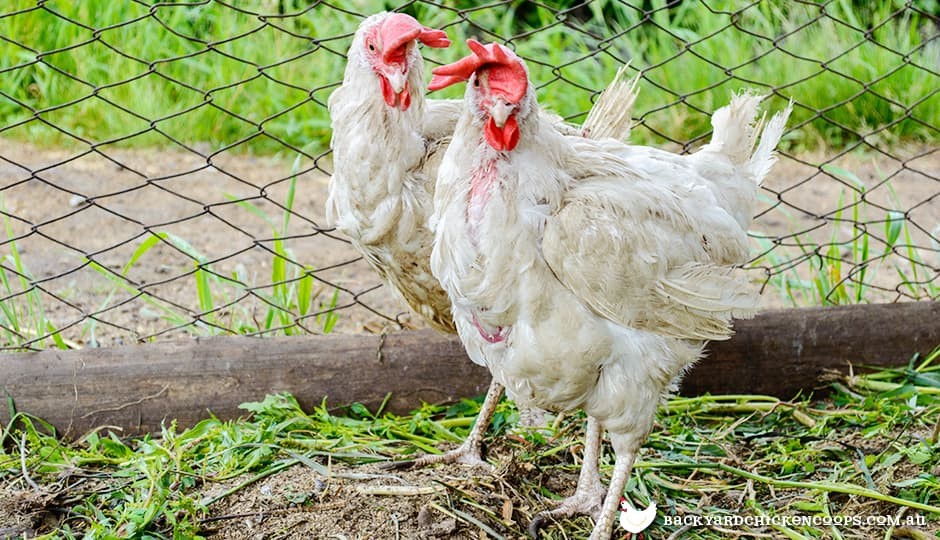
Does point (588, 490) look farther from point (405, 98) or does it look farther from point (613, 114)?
point (405, 98)

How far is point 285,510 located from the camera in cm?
280

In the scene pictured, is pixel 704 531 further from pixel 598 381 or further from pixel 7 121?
pixel 7 121

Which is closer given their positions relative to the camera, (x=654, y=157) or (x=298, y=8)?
(x=654, y=157)

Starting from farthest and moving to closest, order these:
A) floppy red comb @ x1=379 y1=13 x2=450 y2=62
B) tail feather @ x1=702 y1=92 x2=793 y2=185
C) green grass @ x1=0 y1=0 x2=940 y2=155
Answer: green grass @ x1=0 y1=0 x2=940 y2=155, tail feather @ x1=702 y1=92 x2=793 y2=185, floppy red comb @ x1=379 y1=13 x2=450 y2=62

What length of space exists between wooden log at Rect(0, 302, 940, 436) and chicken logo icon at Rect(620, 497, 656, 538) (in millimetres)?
817

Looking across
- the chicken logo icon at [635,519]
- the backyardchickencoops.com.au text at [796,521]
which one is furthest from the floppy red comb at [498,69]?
the backyardchickencoops.com.au text at [796,521]

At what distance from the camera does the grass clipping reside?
277 centimetres

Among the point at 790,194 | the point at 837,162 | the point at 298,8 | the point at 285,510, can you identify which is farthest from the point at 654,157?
the point at 298,8

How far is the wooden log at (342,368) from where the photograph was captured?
3273 millimetres

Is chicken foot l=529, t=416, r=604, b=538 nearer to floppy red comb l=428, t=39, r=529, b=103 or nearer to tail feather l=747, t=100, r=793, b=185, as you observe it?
tail feather l=747, t=100, r=793, b=185

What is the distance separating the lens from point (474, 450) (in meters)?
3.15

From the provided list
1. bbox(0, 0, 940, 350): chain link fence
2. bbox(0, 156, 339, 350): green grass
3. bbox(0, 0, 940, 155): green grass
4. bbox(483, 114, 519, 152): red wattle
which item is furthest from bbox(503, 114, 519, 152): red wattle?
bbox(0, 0, 940, 155): green grass

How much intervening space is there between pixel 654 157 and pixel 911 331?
4.62ft

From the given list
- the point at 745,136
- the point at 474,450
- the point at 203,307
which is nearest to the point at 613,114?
the point at 745,136
